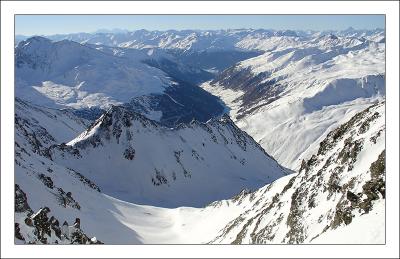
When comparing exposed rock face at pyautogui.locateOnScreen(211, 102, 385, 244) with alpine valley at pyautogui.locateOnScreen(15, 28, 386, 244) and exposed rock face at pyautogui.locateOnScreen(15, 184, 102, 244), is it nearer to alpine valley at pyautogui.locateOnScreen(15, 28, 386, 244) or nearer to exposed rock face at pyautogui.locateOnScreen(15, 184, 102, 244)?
alpine valley at pyautogui.locateOnScreen(15, 28, 386, 244)

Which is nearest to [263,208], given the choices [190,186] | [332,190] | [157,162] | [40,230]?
[332,190]

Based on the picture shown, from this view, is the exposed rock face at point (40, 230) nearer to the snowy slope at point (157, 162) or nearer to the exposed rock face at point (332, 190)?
the exposed rock face at point (332, 190)

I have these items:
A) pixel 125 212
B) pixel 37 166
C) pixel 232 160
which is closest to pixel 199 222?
pixel 125 212

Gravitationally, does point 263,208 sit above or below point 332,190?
below

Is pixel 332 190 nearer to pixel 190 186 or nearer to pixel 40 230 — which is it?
pixel 40 230

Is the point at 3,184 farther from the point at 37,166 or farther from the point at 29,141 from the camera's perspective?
the point at 29,141

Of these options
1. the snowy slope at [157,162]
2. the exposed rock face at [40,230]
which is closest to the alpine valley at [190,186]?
the exposed rock face at [40,230]
